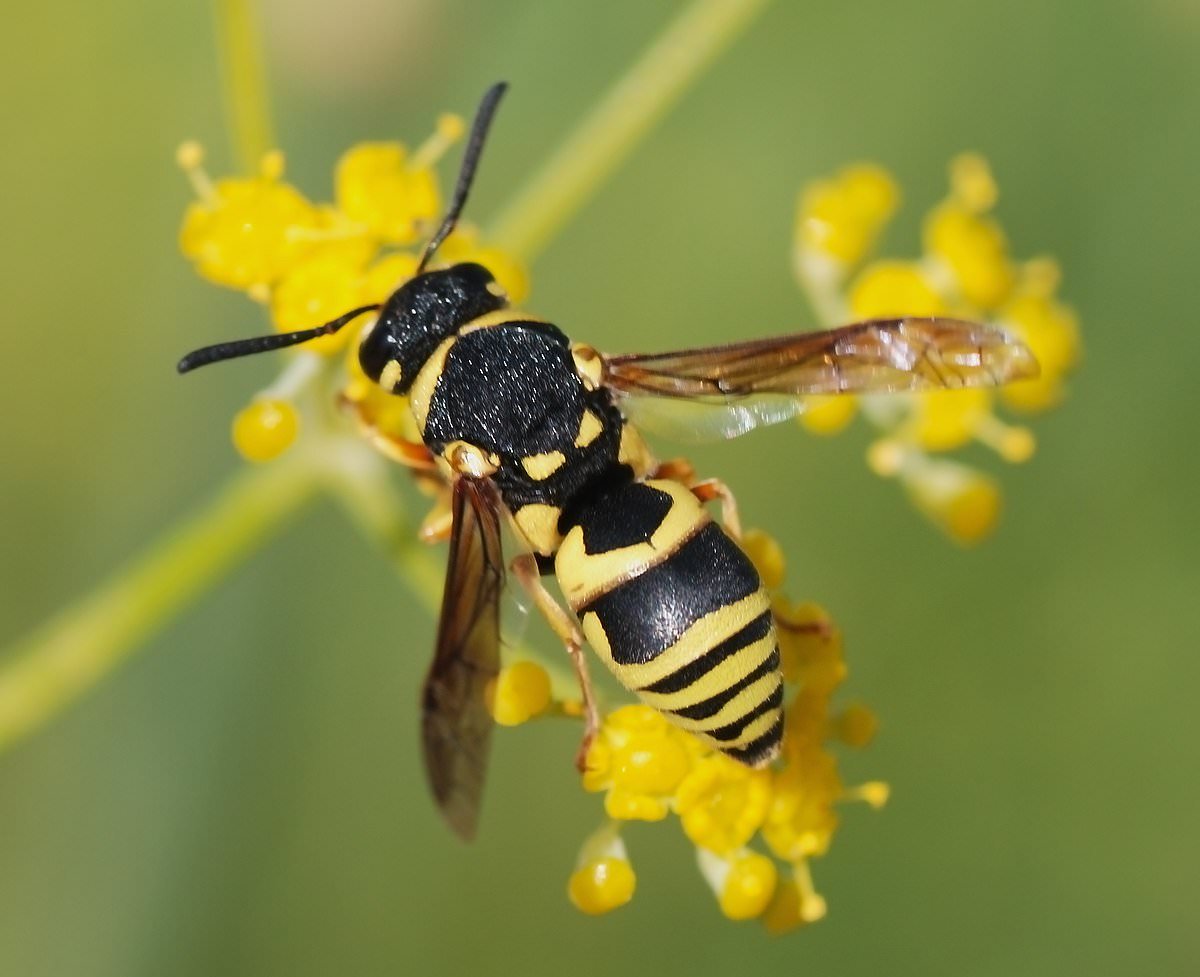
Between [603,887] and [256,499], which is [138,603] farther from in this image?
[603,887]

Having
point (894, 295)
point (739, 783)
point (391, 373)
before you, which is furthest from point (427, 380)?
point (894, 295)

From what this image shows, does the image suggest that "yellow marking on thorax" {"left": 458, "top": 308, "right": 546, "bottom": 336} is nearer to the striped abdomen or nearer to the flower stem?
the striped abdomen

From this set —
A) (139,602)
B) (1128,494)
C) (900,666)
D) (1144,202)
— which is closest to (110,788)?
(139,602)

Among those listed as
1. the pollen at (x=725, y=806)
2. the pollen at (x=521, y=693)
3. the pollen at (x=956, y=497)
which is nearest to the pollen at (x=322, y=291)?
the pollen at (x=521, y=693)

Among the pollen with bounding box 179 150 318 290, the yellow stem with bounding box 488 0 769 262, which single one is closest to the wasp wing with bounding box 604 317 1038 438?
the yellow stem with bounding box 488 0 769 262

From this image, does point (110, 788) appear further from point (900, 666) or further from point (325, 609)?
point (900, 666)

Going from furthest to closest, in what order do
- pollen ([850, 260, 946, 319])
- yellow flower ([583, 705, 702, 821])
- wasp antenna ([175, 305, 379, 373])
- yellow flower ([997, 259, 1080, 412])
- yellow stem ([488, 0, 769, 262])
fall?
yellow flower ([997, 259, 1080, 412]), pollen ([850, 260, 946, 319]), yellow stem ([488, 0, 769, 262]), yellow flower ([583, 705, 702, 821]), wasp antenna ([175, 305, 379, 373])
